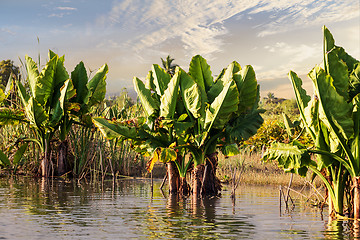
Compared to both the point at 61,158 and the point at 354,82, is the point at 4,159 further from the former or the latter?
the point at 354,82

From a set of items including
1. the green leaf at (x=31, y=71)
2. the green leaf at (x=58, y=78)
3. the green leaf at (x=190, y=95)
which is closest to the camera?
the green leaf at (x=190, y=95)

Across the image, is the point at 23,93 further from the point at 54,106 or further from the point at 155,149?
the point at 155,149

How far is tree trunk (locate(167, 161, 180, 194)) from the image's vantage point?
1071cm

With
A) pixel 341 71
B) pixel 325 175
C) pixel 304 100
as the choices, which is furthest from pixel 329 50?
pixel 325 175

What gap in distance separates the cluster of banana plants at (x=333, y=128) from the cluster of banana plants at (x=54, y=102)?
8.35 metres

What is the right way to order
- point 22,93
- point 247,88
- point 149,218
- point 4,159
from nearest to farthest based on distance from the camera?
point 149,218, point 247,88, point 4,159, point 22,93

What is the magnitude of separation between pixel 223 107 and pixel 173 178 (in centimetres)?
234

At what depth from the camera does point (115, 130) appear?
396 inches

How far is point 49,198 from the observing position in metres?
9.31

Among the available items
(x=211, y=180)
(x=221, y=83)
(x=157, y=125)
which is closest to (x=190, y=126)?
(x=157, y=125)

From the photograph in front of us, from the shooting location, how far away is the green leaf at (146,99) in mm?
10403

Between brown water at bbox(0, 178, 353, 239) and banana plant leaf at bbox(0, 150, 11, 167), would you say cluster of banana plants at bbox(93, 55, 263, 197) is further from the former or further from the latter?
banana plant leaf at bbox(0, 150, 11, 167)

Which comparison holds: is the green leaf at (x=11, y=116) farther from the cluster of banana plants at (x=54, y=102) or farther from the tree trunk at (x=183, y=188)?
the tree trunk at (x=183, y=188)

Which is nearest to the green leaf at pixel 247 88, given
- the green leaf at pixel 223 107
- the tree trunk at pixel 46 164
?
the green leaf at pixel 223 107
